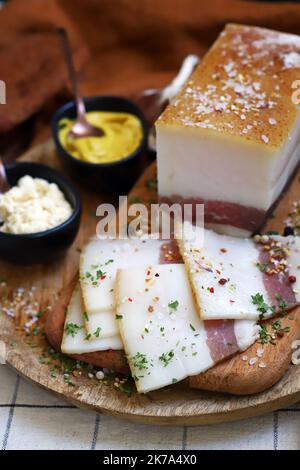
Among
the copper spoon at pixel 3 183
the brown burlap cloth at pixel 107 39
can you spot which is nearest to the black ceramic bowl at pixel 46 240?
the copper spoon at pixel 3 183

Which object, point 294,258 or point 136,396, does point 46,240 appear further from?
point 294,258

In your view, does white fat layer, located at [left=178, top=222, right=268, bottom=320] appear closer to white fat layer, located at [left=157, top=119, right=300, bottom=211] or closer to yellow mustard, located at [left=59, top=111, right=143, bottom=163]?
white fat layer, located at [left=157, top=119, right=300, bottom=211]

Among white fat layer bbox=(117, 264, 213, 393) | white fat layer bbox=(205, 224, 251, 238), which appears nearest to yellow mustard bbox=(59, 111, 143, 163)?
white fat layer bbox=(205, 224, 251, 238)

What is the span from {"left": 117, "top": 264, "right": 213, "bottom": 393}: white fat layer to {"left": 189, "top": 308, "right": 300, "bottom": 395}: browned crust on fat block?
70 mm

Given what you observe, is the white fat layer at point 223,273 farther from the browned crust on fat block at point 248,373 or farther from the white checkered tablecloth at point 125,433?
the white checkered tablecloth at point 125,433

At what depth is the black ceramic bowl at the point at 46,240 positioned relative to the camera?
3.63 metres

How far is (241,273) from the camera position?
133 inches

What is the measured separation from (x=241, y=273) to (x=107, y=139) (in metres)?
1.43

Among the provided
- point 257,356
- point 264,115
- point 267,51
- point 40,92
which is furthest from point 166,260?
point 40,92

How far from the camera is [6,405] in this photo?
3.36m

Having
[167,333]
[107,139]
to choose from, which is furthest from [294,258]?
[107,139]

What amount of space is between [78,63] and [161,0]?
2.45 feet

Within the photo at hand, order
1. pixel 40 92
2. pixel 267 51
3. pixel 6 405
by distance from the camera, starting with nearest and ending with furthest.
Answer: pixel 6 405
pixel 267 51
pixel 40 92

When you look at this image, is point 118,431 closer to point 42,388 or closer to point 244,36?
point 42,388
